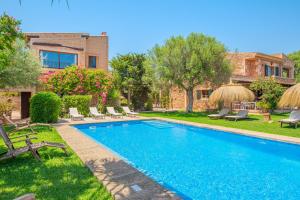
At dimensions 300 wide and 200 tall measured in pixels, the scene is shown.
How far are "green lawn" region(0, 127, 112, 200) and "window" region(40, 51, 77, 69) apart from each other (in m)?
18.3

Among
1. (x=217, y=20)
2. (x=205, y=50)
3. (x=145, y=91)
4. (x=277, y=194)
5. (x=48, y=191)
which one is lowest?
(x=277, y=194)

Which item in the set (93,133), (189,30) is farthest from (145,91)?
(93,133)

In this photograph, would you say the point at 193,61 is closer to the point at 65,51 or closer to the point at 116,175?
the point at 65,51

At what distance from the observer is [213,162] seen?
8.10 meters

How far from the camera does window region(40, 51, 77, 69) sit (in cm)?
2314

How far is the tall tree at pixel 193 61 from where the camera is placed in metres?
22.2

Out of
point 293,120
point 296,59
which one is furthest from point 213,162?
point 296,59

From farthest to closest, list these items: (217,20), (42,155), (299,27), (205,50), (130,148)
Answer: (299,27), (205,50), (217,20), (130,148), (42,155)

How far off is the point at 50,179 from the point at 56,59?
21.0 metres

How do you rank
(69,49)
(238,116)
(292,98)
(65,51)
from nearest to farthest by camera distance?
1. (292,98)
2. (238,116)
3. (65,51)
4. (69,49)

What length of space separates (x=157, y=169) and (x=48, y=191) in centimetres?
355

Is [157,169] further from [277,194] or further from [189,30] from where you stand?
[189,30]

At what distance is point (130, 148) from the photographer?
10164 mm

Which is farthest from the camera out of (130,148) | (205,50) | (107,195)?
(205,50)
